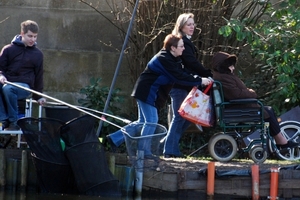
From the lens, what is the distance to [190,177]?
10.2m

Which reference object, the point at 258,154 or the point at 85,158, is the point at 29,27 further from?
the point at 258,154

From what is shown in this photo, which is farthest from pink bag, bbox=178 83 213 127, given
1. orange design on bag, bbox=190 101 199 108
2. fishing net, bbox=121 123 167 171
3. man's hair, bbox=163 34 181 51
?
man's hair, bbox=163 34 181 51

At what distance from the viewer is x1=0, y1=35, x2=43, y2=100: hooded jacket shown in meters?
10.8

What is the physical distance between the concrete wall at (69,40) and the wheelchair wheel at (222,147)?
3.34 metres

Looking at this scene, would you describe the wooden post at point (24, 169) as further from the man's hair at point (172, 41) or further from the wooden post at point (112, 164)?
the man's hair at point (172, 41)

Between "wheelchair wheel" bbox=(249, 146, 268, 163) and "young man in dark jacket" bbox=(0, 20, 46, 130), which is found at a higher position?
"young man in dark jacket" bbox=(0, 20, 46, 130)

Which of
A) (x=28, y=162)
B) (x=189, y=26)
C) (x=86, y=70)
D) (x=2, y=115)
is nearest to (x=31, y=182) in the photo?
(x=28, y=162)

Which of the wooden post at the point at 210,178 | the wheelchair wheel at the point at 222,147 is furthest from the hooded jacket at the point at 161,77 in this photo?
the wooden post at the point at 210,178

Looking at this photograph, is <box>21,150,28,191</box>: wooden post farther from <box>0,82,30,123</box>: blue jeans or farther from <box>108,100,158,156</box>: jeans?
<box>108,100,158,156</box>: jeans

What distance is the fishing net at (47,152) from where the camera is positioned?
10055 mm

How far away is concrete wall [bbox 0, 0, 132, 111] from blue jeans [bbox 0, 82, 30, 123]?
322 cm

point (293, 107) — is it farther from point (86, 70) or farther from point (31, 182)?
point (31, 182)

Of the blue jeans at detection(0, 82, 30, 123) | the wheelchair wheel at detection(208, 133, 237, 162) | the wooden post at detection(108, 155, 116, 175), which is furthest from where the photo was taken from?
the wheelchair wheel at detection(208, 133, 237, 162)

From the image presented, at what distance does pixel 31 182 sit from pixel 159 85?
2055 millimetres
